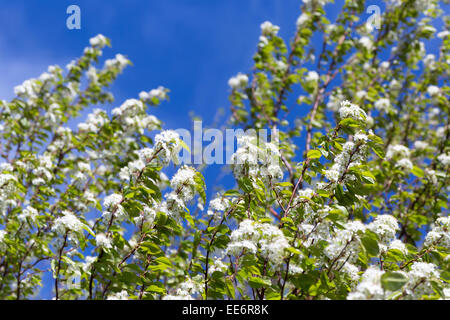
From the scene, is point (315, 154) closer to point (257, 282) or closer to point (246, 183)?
point (246, 183)

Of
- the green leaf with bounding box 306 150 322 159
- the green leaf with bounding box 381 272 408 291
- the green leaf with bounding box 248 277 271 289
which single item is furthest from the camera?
the green leaf with bounding box 306 150 322 159

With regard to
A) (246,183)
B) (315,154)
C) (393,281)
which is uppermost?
(315,154)

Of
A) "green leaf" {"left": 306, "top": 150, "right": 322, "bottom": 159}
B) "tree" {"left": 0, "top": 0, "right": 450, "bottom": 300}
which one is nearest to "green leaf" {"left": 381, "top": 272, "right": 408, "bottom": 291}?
"tree" {"left": 0, "top": 0, "right": 450, "bottom": 300}

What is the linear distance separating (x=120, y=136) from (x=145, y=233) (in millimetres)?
3084

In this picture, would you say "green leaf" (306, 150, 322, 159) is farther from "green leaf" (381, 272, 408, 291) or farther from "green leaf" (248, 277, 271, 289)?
"green leaf" (381, 272, 408, 291)

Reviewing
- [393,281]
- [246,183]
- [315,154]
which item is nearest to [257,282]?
[246,183]

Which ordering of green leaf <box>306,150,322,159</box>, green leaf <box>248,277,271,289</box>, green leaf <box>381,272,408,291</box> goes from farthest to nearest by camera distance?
green leaf <box>306,150,322,159</box> < green leaf <box>248,277,271,289</box> < green leaf <box>381,272,408,291</box>

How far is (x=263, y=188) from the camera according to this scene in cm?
258

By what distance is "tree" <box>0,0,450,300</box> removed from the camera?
7.03ft

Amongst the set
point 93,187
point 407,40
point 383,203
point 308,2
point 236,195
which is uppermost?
point 308,2

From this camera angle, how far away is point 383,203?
5.16m

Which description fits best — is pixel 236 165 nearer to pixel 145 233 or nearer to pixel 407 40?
pixel 145 233
